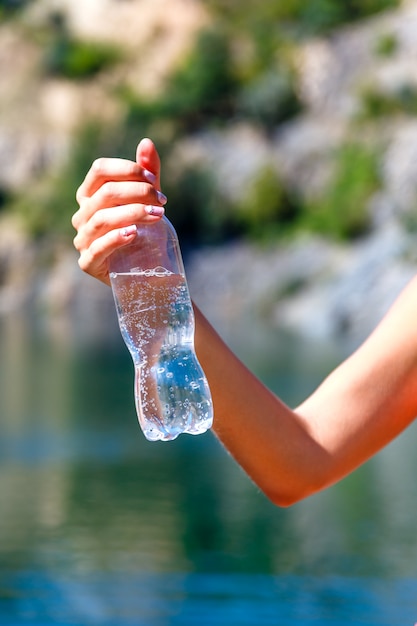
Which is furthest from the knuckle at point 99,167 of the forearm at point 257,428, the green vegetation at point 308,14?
the green vegetation at point 308,14

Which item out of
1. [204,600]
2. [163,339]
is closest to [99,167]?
[163,339]

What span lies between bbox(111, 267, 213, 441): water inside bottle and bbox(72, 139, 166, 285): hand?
0.13 m

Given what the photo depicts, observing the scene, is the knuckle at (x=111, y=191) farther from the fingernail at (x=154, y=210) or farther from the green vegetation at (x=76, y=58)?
the green vegetation at (x=76, y=58)

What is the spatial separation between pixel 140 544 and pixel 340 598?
92 centimetres

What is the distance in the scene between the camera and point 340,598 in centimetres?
371

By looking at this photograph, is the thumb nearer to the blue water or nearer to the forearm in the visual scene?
the forearm

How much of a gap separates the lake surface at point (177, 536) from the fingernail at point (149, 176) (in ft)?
7.87

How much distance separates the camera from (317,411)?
62.9 inches

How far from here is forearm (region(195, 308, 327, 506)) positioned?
1.50 meters

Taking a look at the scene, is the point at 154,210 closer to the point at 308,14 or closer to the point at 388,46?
the point at 388,46

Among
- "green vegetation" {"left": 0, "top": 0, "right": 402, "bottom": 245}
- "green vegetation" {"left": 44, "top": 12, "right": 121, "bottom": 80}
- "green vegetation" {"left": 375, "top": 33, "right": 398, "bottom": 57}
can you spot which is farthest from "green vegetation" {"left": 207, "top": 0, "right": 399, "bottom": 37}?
"green vegetation" {"left": 44, "top": 12, "right": 121, "bottom": 80}

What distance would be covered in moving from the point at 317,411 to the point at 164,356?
0.24 meters

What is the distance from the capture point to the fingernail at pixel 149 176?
4.26 feet

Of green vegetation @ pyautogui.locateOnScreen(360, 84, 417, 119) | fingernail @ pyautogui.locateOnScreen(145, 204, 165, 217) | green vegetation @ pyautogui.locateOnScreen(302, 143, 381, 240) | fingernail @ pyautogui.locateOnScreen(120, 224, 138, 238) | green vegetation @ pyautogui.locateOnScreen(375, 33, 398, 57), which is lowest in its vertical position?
fingernail @ pyautogui.locateOnScreen(120, 224, 138, 238)
